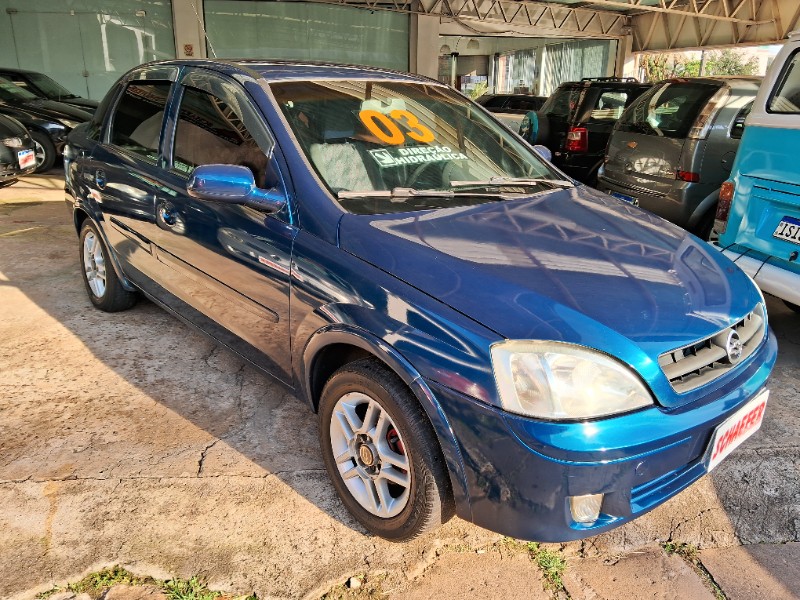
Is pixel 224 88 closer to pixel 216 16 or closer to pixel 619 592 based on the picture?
pixel 619 592

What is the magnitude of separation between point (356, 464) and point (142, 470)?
99 cm

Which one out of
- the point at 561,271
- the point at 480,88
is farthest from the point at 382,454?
the point at 480,88

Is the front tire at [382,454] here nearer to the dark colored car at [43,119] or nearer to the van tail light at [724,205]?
the van tail light at [724,205]

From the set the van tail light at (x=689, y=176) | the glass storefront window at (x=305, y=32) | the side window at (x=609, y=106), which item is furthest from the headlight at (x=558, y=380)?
the glass storefront window at (x=305, y=32)

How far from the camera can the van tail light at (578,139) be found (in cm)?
863

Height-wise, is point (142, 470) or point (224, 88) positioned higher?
point (224, 88)

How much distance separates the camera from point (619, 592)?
2146 millimetres

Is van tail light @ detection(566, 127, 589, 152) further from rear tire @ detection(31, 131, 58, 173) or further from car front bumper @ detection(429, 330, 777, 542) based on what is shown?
rear tire @ detection(31, 131, 58, 173)

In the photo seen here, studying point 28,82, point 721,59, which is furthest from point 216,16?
point 721,59

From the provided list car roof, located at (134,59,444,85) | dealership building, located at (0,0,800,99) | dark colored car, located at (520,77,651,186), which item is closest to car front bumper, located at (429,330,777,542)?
car roof, located at (134,59,444,85)

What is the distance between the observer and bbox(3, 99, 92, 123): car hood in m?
9.94

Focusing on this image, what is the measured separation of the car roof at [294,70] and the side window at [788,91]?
2.09m

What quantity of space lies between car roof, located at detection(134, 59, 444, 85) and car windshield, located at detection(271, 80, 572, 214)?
0.20ft

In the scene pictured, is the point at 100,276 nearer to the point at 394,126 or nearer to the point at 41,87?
the point at 394,126
